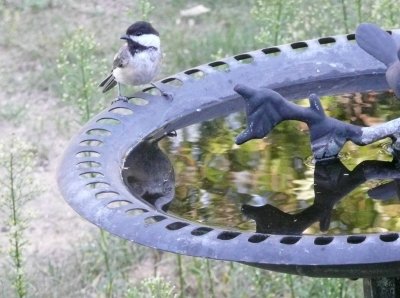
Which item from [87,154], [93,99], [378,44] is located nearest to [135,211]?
[87,154]

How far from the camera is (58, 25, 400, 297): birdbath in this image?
2225mm

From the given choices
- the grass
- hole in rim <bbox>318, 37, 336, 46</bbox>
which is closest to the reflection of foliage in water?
hole in rim <bbox>318, 37, 336, 46</bbox>

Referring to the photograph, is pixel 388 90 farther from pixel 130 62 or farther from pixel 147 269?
pixel 147 269

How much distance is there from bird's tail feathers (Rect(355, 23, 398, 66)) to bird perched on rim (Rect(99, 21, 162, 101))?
1513 millimetres

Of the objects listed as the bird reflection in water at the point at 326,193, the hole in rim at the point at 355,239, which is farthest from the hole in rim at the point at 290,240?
the bird reflection in water at the point at 326,193

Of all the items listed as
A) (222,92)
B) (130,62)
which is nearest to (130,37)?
(130,62)

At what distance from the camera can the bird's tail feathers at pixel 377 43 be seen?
2.79 metres

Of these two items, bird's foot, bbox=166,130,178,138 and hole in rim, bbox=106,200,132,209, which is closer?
hole in rim, bbox=106,200,132,209

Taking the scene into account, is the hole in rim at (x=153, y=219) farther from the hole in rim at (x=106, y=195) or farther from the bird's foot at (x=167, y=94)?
the bird's foot at (x=167, y=94)

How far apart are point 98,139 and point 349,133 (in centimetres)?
74

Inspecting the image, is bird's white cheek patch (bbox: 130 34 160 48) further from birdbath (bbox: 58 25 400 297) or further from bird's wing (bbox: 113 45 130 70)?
birdbath (bbox: 58 25 400 297)

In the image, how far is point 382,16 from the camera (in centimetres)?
454

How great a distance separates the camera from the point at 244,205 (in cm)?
269

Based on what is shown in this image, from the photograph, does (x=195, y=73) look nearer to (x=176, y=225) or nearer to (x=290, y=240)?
(x=176, y=225)
